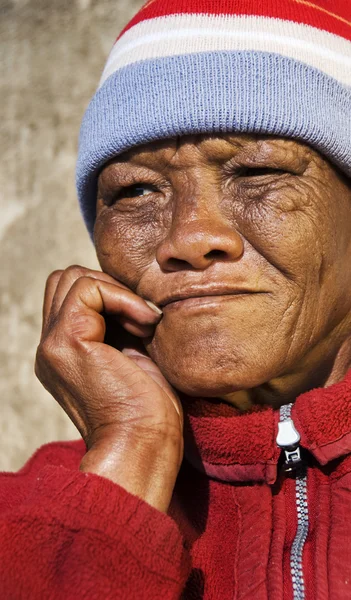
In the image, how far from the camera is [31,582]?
1738mm

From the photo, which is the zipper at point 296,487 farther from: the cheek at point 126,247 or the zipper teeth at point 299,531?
the cheek at point 126,247

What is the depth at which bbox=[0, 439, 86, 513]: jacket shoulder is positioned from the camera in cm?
233

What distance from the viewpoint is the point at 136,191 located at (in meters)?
2.26

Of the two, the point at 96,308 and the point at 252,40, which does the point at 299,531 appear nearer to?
the point at 96,308

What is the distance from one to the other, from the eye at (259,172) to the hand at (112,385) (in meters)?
0.45

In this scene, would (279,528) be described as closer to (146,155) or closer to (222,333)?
(222,333)

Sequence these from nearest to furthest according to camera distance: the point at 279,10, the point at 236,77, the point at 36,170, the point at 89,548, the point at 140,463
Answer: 1. the point at 89,548
2. the point at 140,463
3. the point at 236,77
4. the point at 279,10
5. the point at 36,170

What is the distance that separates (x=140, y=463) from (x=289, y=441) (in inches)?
15.2

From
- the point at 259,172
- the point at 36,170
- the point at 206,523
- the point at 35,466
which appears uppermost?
the point at 36,170

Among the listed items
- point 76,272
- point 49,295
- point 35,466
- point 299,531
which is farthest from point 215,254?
point 35,466

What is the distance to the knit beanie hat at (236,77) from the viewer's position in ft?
6.56

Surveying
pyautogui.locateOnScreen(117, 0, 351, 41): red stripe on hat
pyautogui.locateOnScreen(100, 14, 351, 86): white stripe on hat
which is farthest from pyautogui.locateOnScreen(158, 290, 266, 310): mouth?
pyautogui.locateOnScreen(117, 0, 351, 41): red stripe on hat

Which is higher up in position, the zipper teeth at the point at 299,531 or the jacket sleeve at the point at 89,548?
the jacket sleeve at the point at 89,548

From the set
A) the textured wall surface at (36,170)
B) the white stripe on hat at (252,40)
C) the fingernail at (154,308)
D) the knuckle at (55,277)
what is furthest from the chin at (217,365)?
the textured wall surface at (36,170)
